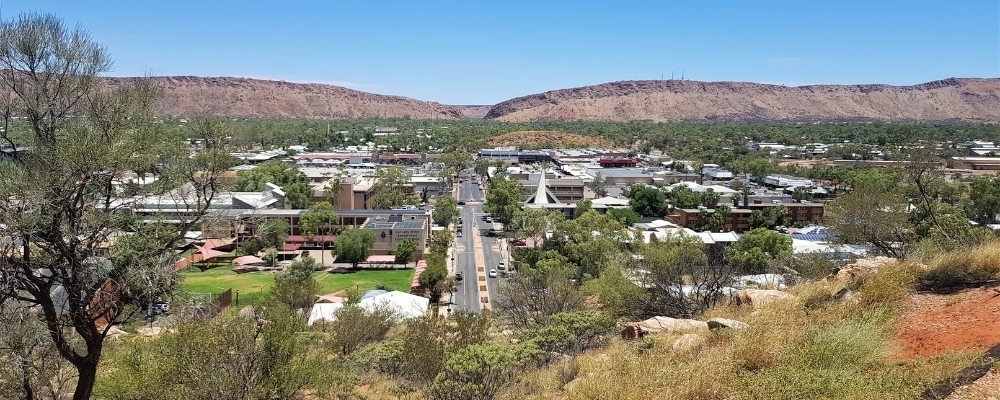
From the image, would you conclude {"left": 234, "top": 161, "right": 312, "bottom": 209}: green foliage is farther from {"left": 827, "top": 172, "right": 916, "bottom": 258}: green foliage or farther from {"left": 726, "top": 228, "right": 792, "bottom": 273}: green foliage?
{"left": 827, "top": 172, "right": 916, "bottom": 258}: green foliage

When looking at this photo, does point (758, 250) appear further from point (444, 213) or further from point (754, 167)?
point (754, 167)

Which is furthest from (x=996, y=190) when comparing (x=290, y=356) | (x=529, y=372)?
(x=290, y=356)

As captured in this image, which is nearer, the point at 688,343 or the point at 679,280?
the point at 688,343

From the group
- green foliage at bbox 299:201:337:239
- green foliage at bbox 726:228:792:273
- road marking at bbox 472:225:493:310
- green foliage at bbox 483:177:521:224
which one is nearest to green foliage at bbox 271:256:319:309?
road marking at bbox 472:225:493:310

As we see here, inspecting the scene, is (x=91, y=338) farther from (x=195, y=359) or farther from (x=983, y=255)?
(x=983, y=255)

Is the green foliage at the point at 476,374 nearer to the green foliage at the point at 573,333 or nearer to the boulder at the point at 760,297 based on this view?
the green foliage at the point at 573,333

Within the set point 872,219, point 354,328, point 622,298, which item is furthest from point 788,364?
point 872,219
